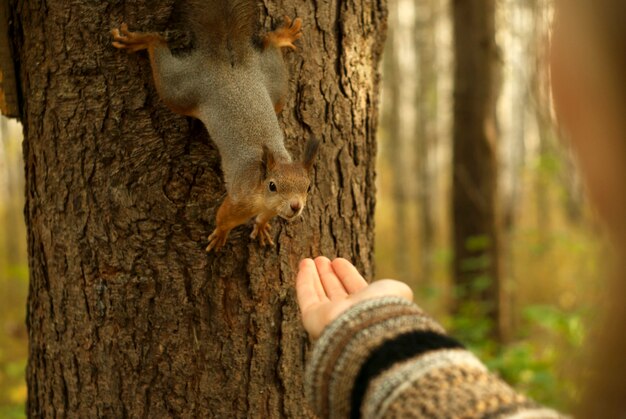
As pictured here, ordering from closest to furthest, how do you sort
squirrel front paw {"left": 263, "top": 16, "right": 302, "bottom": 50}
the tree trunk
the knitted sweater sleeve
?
the knitted sweater sleeve, squirrel front paw {"left": 263, "top": 16, "right": 302, "bottom": 50}, the tree trunk

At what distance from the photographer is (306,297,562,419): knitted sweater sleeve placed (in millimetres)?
1111

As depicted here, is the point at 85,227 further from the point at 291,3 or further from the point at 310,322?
the point at 291,3

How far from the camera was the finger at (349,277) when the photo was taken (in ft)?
5.40

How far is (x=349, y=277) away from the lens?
5.48 ft

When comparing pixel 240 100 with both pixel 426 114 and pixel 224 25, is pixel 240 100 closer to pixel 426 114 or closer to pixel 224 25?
pixel 224 25

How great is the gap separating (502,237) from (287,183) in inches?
183

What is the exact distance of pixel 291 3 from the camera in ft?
6.26

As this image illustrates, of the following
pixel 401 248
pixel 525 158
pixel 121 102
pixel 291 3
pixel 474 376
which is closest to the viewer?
pixel 474 376

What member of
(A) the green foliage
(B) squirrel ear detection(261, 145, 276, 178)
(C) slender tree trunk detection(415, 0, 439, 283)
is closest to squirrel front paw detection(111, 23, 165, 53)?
(B) squirrel ear detection(261, 145, 276, 178)

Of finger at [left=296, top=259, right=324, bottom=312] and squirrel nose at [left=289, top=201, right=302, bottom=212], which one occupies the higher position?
squirrel nose at [left=289, top=201, right=302, bottom=212]

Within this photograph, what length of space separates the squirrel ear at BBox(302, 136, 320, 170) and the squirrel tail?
362 mm

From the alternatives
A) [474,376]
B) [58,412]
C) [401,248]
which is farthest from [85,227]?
[401,248]

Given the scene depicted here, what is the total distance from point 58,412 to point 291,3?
56.3 inches

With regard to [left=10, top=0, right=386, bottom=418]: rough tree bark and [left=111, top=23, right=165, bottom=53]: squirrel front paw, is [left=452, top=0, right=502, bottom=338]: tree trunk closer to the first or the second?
[left=10, top=0, right=386, bottom=418]: rough tree bark
